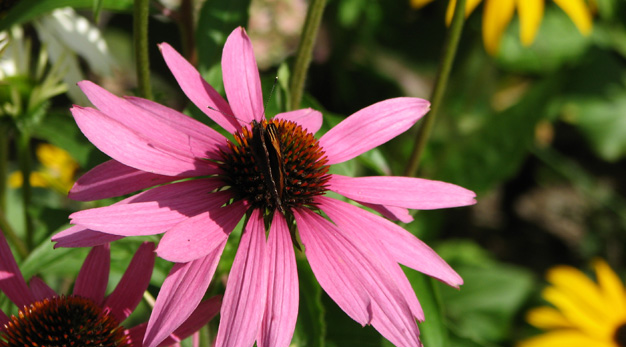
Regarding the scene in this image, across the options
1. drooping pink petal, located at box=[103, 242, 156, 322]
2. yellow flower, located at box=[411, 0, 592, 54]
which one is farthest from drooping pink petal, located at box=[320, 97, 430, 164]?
yellow flower, located at box=[411, 0, 592, 54]

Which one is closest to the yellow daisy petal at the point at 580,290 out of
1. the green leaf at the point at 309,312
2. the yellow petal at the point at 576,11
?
the yellow petal at the point at 576,11

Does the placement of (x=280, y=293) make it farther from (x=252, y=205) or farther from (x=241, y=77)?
(x=241, y=77)

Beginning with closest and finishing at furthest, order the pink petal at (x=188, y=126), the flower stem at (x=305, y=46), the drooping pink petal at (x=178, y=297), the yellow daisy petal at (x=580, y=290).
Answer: the drooping pink petal at (x=178, y=297) → the pink petal at (x=188, y=126) → the flower stem at (x=305, y=46) → the yellow daisy petal at (x=580, y=290)

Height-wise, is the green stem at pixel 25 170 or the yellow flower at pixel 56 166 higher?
the green stem at pixel 25 170

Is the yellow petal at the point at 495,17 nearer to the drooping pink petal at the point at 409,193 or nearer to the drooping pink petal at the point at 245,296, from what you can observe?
the drooping pink petal at the point at 409,193

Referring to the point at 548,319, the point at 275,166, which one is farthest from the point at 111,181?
the point at 548,319

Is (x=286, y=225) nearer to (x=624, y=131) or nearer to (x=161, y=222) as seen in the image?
(x=161, y=222)
